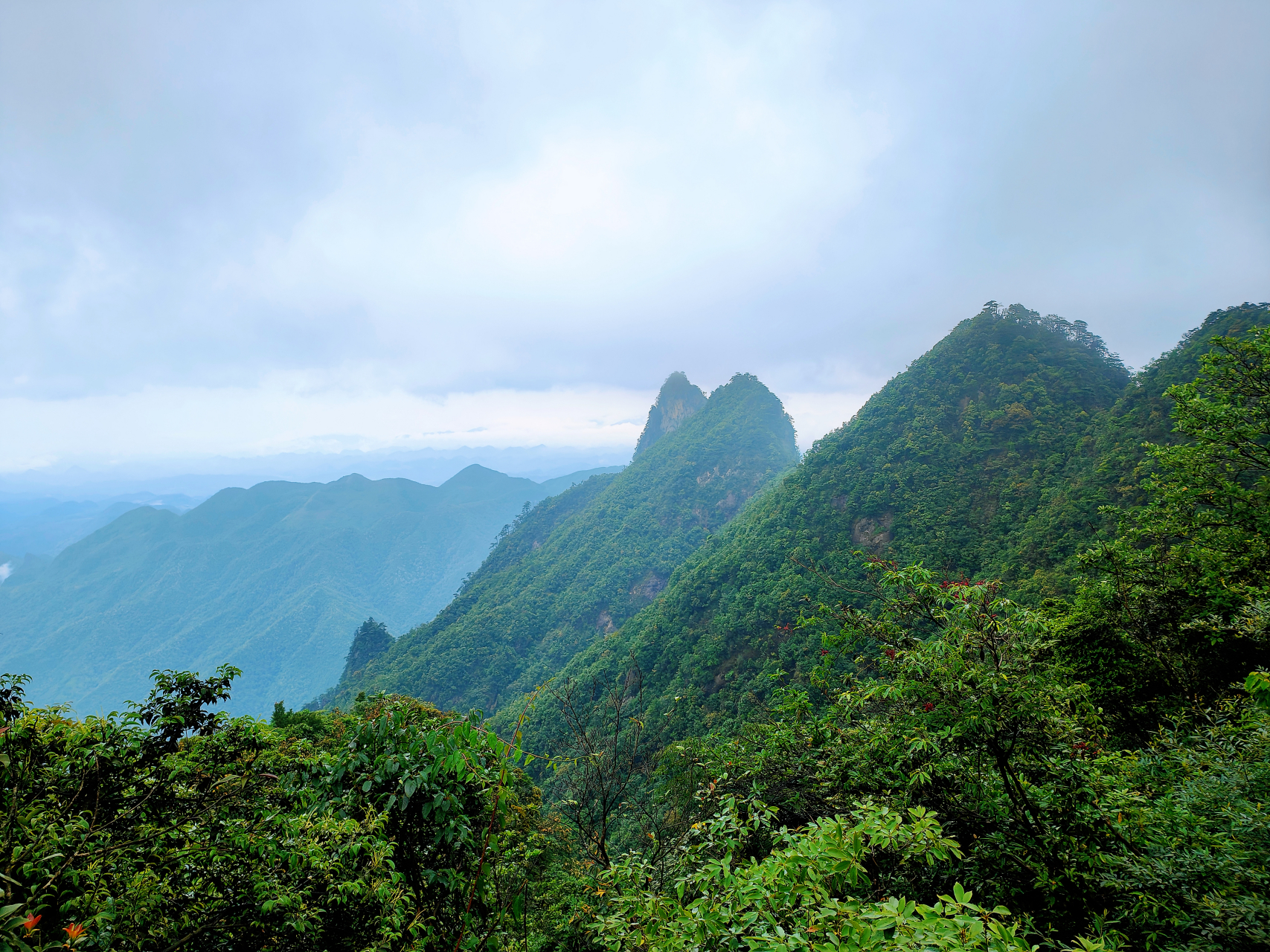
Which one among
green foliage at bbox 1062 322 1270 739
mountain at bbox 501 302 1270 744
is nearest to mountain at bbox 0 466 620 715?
mountain at bbox 501 302 1270 744

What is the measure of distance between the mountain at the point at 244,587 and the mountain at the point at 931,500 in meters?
115

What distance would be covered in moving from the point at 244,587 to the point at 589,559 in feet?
477

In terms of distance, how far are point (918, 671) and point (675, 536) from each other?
65.8 m

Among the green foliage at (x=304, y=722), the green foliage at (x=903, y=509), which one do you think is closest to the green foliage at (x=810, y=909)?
the green foliage at (x=304, y=722)

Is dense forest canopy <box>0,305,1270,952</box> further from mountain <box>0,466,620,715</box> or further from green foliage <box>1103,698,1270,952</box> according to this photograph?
mountain <box>0,466,620,715</box>

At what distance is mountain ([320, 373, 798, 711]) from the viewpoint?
53.6 metres

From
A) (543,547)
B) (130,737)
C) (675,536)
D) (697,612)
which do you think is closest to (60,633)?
(543,547)

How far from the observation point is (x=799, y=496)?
3881 cm

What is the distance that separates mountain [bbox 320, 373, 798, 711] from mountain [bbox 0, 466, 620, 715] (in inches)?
2844

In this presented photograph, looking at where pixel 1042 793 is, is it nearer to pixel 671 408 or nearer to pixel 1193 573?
pixel 1193 573

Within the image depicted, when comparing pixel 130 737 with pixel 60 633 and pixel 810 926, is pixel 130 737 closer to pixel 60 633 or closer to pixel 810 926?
pixel 810 926

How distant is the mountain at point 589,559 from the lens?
176 ft

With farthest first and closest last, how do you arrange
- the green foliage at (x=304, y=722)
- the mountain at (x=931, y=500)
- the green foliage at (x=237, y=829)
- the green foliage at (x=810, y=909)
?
the mountain at (x=931, y=500), the green foliage at (x=304, y=722), the green foliage at (x=237, y=829), the green foliage at (x=810, y=909)

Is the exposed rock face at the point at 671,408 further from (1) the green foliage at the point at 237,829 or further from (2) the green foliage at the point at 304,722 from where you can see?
(1) the green foliage at the point at 237,829
